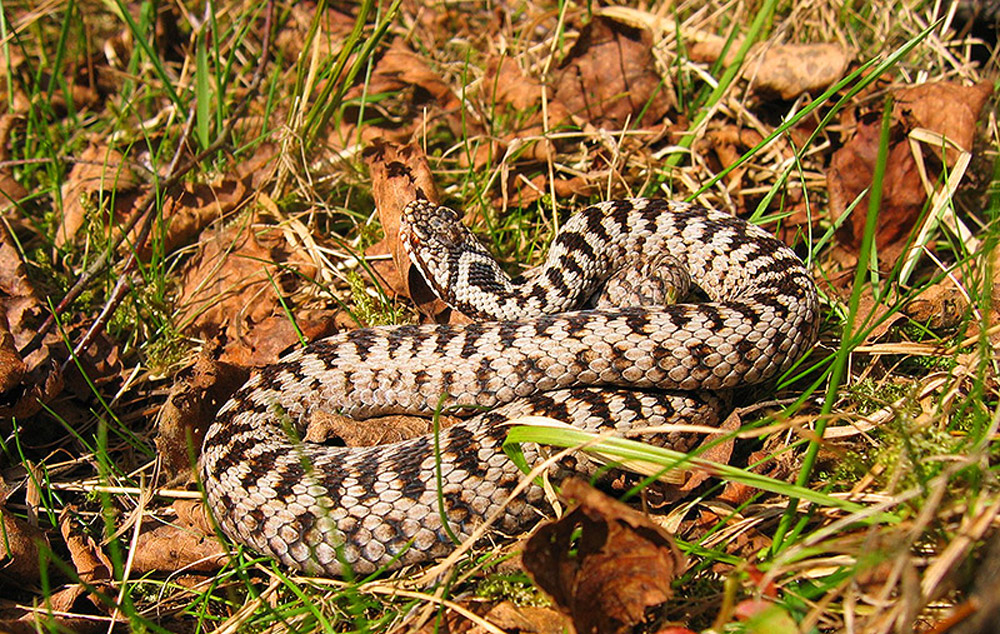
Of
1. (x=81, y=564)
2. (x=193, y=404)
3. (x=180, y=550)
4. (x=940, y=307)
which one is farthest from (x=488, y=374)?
(x=940, y=307)

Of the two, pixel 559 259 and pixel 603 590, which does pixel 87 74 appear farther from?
pixel 603 590

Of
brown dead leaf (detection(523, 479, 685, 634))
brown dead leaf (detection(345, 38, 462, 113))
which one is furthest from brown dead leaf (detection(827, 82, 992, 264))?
brown dead leaf (detection(523, 479, 685, 634))

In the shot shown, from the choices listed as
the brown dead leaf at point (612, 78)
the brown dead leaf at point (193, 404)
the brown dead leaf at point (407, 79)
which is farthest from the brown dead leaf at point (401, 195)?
the brown dead leaf at point (612, 78)

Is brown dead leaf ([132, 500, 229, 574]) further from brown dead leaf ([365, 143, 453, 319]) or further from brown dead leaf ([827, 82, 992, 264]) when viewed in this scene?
brown dead leaf ([827, 82, 992, 264])

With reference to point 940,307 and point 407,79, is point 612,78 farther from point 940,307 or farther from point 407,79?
point 940,307

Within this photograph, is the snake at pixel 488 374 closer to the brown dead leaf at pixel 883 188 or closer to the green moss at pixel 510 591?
the green moss at pixel 510 591

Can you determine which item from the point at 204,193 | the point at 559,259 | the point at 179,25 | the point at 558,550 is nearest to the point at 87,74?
the point at 179,25
